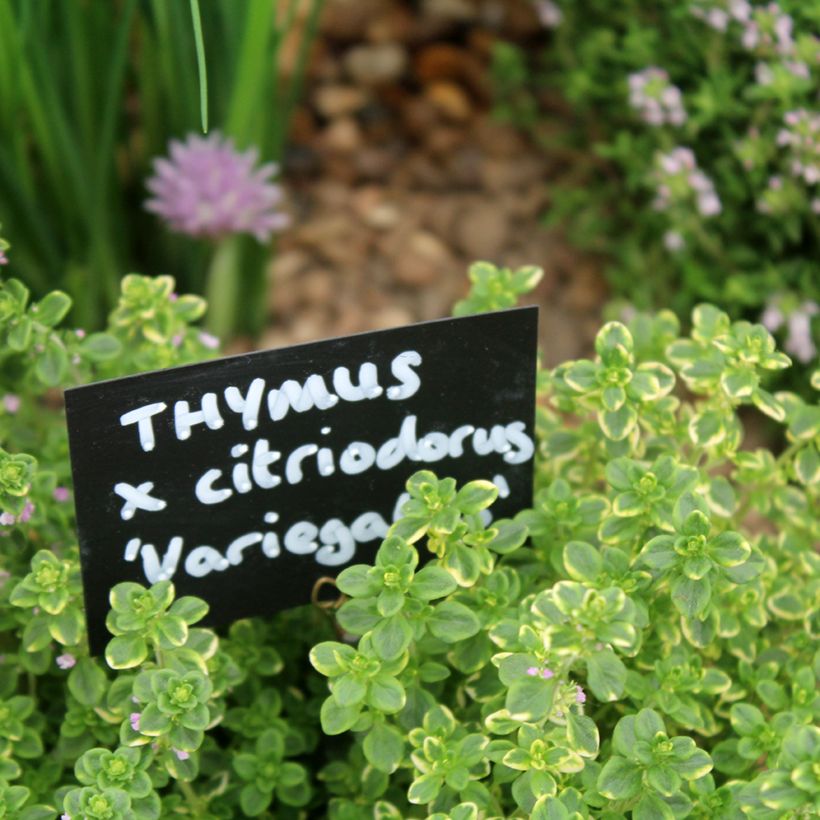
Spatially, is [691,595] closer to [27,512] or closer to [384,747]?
[384,747]

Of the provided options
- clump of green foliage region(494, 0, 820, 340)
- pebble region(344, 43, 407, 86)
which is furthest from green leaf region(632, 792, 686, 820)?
pebble region(344, 43, 407, 86)

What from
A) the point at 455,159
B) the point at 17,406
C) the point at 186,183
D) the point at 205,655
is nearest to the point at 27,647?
the point at 205,655

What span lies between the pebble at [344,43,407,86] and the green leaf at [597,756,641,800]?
63.1 inches

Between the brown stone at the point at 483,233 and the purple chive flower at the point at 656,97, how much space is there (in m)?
0.42

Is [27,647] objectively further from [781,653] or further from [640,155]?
[640,155]

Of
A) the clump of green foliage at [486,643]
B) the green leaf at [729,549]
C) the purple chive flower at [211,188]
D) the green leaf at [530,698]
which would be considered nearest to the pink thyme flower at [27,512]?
the clump of green foliage at [486,643]

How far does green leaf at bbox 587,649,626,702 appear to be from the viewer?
0.77m

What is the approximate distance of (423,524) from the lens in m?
0.86

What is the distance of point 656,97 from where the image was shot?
1.57 m

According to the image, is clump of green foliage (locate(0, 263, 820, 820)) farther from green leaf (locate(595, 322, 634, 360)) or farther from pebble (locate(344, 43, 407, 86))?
pebble (locate(344, 43, 407, 86))

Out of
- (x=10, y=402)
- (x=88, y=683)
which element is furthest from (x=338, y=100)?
(x=88, y=683)

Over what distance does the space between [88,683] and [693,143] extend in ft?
3.84

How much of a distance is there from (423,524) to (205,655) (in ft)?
0.62

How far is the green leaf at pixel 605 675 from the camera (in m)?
0.77
